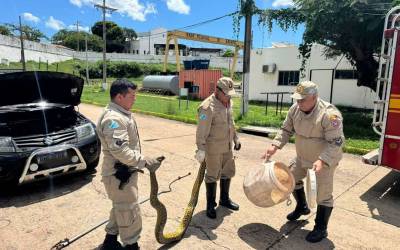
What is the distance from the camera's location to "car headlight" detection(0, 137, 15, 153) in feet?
14.6

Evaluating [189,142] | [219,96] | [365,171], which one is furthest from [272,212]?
[189,142]

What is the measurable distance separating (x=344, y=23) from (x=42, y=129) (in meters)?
8.97

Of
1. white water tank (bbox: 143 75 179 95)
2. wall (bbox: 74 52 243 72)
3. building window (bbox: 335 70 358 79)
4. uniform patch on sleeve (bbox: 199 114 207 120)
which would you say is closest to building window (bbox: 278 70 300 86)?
building window (bbox: 335 70 358 79)

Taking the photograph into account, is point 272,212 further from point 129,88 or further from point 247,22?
point 247,22

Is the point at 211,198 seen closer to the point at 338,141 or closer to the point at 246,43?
the point at 338,141

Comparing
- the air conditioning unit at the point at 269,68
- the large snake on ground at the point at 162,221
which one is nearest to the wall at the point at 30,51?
the air conditioning unit at the point at 269,68

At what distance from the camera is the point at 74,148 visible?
4.89 metres

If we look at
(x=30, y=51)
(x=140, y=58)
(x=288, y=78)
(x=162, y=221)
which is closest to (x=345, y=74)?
(x=288, y=78)

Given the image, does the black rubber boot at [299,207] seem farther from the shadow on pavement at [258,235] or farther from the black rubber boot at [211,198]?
the black rubber boot at [211,198]

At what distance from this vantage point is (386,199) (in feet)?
16.3

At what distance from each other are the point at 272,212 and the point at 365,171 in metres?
2.92

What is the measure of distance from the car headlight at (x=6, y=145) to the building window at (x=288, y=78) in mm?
17025

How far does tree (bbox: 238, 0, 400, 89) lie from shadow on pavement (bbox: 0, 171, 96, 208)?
8344 mm

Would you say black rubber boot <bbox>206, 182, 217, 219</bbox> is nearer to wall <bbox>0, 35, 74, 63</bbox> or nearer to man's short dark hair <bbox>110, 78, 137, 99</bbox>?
man's short dark hair <bbox>110, 78, 137, 99</bbox>
